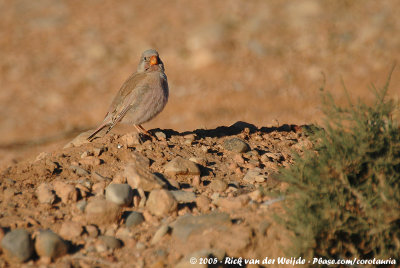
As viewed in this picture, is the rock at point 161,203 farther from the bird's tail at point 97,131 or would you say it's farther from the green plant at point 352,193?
the bird's tail at point 97,131

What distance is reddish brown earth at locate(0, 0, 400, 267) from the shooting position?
414cm

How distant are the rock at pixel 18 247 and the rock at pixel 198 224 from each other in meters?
1.07

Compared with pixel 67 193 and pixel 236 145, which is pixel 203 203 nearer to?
pixel 67 193

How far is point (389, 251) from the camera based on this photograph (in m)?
3.56

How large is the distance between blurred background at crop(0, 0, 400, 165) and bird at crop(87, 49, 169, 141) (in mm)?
2806

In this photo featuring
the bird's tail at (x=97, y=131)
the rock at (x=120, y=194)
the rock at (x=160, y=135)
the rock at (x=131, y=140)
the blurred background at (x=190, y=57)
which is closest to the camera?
the rock at (x=120, y=194)

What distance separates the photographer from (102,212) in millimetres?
3980

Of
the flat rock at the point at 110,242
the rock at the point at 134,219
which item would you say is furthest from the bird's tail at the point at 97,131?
the flat rock at the point at 110,242

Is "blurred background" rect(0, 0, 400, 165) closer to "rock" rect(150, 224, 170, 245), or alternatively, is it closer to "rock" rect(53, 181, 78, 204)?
"rock" rect(53, 181, 78, 204)

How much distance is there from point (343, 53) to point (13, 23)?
9.54 m

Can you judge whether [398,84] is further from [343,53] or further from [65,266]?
[65,266]

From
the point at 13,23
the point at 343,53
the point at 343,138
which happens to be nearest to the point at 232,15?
the point at 343,53

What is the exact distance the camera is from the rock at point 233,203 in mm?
4105

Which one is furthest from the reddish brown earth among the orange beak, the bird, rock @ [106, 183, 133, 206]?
the orange beak
